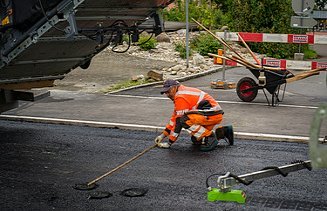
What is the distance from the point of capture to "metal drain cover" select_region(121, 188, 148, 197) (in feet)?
23.6

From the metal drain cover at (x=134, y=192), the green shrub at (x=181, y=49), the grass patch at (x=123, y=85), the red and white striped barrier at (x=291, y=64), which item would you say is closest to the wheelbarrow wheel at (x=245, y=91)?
the red and white striped barrier at (x=291, y=64)

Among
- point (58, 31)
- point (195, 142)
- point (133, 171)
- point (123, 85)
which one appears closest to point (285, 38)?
point (123, 85)

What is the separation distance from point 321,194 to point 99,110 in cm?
625

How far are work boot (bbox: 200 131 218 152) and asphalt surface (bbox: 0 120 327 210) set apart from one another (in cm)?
11

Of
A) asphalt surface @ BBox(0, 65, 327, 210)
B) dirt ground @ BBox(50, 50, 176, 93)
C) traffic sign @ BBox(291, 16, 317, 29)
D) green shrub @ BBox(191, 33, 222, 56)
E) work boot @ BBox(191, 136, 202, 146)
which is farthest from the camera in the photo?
green shrub @ BBox(191, 33, 222, 56)

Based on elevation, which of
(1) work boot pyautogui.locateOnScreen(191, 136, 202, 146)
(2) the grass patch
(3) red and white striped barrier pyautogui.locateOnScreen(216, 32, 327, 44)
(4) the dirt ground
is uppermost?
(3) red and white striped barrier pyautogui.locateOnScreen(216, 32, 327, 44)

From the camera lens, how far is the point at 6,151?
947cm

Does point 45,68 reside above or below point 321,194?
above

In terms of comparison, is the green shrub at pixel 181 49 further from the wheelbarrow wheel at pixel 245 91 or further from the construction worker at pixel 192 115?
the construction worker at pixel 192 115

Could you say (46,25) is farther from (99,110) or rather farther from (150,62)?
(150,62)

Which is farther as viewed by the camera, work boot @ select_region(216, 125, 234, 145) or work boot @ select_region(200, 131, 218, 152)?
work boot @ select_region(216, 125, 234, 145)

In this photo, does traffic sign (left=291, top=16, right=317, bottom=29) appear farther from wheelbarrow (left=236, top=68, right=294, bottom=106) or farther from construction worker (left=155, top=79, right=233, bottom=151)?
wheelbarrow (left=236, top=68, right=294, bottom=106)

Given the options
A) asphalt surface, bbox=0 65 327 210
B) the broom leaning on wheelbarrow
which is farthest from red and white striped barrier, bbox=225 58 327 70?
asphalt surface, bbox=0 65 327 210

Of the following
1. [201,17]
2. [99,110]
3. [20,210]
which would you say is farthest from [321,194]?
[201,17]
